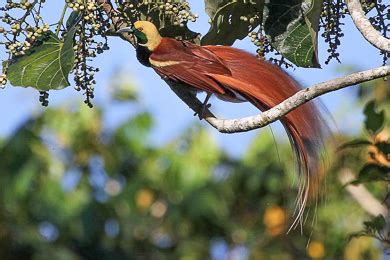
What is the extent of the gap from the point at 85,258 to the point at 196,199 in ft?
2.79

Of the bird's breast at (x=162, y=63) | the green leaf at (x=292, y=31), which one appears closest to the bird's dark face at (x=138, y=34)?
the bird's breast at (x=162, y=63)

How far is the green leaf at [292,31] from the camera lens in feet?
8.30

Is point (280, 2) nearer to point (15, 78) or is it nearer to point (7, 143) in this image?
point (15, 78)

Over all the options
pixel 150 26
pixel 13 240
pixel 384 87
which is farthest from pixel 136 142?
pixel 150 26

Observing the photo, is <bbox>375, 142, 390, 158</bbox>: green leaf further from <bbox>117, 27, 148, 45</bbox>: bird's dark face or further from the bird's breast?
<bbox>117, 27, 148, 45</bbox>: bird's dark face

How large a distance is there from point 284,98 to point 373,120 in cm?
40

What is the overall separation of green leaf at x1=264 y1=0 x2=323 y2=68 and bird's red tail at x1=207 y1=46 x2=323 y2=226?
0.82 ft

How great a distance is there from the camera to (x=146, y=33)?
2885mm

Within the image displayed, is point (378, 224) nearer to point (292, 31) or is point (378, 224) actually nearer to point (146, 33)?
point (292, 31)

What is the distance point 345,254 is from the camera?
618cm

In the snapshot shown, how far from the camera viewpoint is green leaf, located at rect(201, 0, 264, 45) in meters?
2.71

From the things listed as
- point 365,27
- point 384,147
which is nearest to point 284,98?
point 384,147

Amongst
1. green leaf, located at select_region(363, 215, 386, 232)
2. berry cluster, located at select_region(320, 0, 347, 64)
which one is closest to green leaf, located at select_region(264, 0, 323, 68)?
berry cluster, located at select_region(320, 0, 347, 64)

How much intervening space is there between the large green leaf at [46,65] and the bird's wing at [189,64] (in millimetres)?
422
